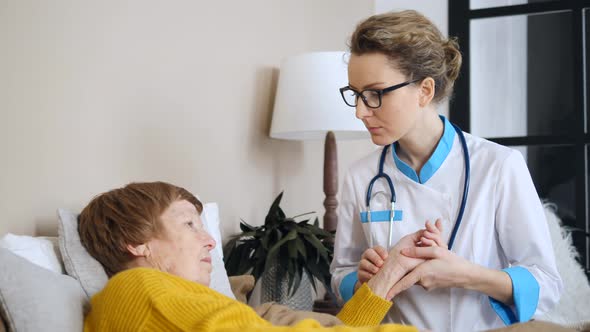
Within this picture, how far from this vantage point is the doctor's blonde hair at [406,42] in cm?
182

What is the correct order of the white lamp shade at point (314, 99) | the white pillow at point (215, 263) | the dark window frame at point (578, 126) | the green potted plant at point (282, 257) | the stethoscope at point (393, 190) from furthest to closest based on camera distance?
the dark window frame at point (578, 126)
the white lamp shade at point (314, 99)
the green potted plant at point (282, 257)
the white pillow at point (215, 263)
the stethoscope at point (393, 190)

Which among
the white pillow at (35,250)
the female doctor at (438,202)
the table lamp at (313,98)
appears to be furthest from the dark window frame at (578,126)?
the white pillow at (35,250)

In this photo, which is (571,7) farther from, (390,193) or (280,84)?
(390,193)

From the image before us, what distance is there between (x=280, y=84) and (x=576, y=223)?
2.02 m

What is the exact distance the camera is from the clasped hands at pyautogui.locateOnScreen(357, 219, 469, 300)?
1.71 m

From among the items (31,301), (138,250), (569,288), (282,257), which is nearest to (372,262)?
(138,250)

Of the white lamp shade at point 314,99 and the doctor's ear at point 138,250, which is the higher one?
the white lamp shade at point 314,99

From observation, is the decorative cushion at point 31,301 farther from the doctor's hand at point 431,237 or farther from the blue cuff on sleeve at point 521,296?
the blue cuff on sleeve at point 521,296

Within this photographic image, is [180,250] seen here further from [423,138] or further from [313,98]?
[313,98]

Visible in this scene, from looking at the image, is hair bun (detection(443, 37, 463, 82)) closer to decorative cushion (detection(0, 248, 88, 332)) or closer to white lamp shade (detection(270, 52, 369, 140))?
white lamp shade (detection(270, 52, 369, 140))

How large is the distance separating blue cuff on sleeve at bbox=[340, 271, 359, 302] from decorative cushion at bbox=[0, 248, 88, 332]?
76 centimetres

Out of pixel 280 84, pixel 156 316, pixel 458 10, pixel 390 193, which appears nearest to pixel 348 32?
pixel 458 10

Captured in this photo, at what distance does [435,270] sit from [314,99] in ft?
4.63

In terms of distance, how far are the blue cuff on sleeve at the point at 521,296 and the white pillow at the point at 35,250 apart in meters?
1.07
